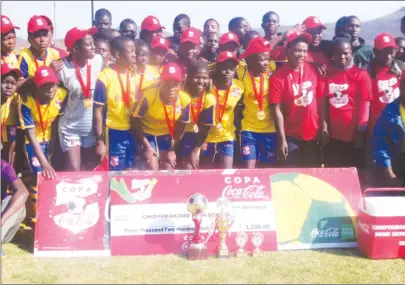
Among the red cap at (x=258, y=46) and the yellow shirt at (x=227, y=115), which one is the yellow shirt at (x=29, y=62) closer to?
the yellow shirt at (x=227, y=115)

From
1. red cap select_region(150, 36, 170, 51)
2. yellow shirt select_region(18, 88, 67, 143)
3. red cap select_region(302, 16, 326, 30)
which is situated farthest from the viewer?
red cap select_region(302, 16, 326, 30)

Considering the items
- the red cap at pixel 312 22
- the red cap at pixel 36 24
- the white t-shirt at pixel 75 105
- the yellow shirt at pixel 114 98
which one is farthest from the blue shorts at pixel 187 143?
the red cap at pixel 312 22

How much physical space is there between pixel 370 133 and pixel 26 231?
4.29m

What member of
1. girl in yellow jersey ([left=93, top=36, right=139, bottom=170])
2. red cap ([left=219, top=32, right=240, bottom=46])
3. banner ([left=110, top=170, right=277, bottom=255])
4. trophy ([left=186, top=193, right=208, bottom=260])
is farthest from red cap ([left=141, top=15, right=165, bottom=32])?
trophy ([left=186, top=193, right=208, bottom=260])

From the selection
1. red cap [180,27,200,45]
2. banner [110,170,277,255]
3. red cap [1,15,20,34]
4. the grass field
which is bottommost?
the grass field

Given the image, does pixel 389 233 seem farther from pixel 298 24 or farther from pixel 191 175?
pixel 298 24

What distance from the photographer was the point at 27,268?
175 inches

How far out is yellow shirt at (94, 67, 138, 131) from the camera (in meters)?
5.61

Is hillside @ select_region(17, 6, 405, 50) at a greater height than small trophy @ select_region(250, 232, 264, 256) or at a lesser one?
greater

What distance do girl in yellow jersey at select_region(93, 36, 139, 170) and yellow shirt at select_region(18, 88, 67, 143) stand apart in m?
0.44

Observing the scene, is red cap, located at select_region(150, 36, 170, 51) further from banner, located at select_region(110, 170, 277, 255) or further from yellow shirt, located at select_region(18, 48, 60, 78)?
banner, located at select_region(110, 170, 277, 255)

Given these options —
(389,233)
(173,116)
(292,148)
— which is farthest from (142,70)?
(389,233)

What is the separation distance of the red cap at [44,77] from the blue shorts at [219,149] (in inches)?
74.9

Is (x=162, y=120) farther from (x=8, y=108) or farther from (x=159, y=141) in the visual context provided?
(x=8, y=108)
